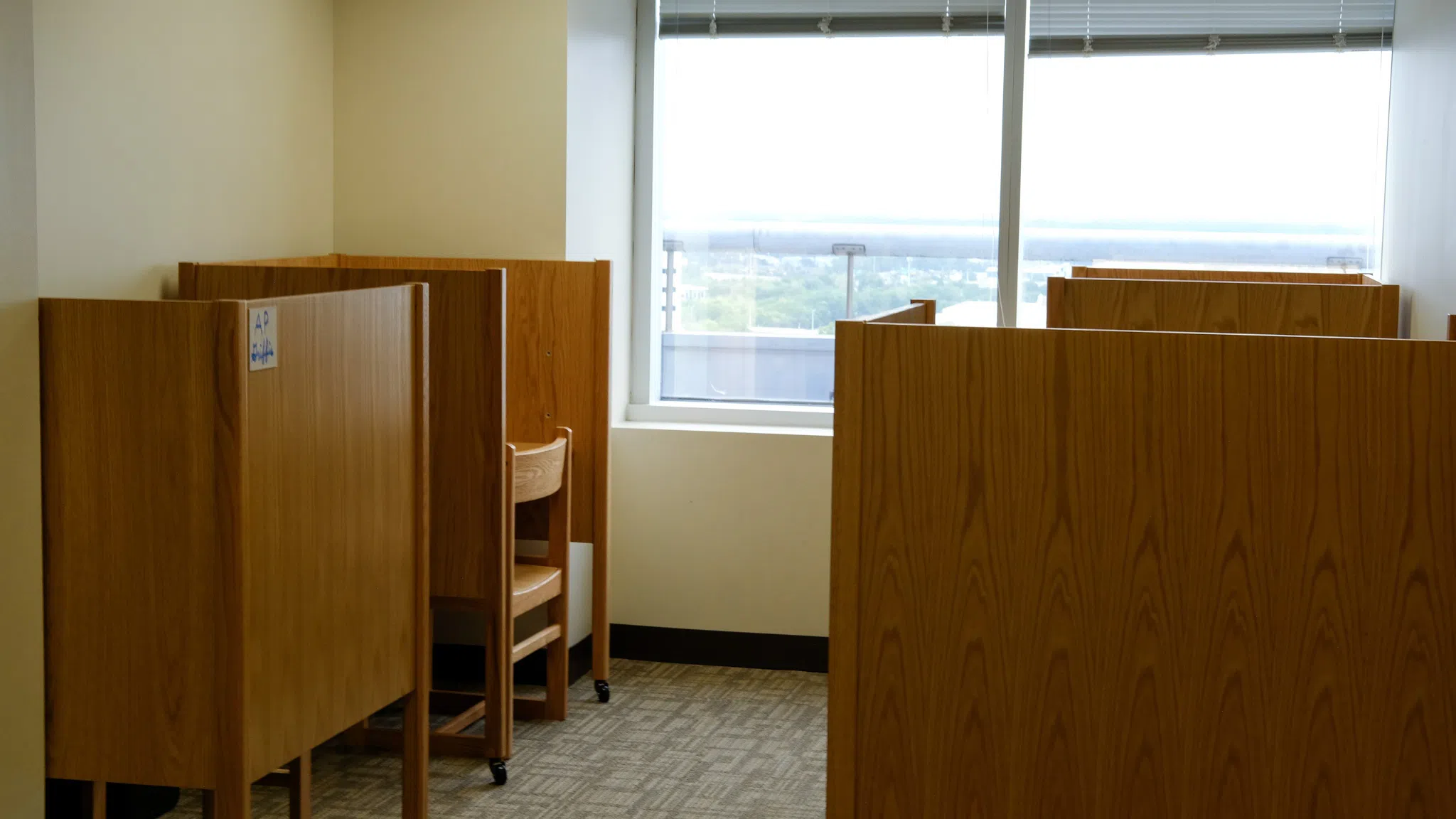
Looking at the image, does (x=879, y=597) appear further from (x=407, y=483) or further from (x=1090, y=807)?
(x=407, y=483)

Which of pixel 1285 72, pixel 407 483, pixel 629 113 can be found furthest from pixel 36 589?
pixel 1285 72

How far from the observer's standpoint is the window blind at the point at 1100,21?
3.87 metres

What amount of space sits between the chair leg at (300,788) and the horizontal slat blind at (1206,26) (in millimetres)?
3026

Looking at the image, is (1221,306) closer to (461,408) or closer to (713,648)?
(461,408)

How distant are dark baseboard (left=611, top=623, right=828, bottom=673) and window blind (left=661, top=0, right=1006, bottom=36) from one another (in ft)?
6.33

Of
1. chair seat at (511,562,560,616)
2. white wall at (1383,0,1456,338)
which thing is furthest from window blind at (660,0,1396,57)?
chair seat at (511,562,560,616)

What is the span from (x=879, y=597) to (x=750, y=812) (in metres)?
1.63

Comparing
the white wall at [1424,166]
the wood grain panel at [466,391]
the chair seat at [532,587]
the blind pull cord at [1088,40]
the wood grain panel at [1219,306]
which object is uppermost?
the blind pull cord at [1088,40]

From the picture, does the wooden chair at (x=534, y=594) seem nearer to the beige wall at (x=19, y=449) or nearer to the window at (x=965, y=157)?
the window at (x=965, y=157)

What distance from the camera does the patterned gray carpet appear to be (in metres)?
2.94

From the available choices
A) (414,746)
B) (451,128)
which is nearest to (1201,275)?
(451,128)

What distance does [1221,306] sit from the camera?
8.34 feet

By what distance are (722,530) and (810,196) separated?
1113 millimetres

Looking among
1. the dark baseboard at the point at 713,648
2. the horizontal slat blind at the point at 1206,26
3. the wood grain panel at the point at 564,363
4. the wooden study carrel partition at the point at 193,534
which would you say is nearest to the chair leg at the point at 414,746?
the wooden study carrel partition at the point at 193,534
